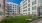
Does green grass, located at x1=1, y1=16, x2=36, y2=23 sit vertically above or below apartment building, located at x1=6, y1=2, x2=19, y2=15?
below

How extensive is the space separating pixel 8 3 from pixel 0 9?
0.24 meters

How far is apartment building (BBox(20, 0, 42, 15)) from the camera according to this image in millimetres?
2283

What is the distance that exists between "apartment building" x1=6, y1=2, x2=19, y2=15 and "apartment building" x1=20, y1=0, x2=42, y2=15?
13 cm

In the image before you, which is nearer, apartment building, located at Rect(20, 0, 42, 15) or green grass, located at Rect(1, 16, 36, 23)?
green grass, located at Rect(1, 16, 36, 23)

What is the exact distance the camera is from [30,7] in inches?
92.0

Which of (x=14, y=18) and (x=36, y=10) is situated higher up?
(x=36, y=10)

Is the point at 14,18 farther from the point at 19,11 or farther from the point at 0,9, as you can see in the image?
the point at 0,9

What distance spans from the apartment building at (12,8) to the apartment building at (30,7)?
127mm

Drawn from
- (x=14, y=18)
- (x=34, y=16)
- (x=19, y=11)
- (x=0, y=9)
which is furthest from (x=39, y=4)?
(x=0, y=9)

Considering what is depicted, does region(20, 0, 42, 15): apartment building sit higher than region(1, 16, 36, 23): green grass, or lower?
higher

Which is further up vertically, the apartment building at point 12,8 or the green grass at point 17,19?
the apartment building at point 12,8

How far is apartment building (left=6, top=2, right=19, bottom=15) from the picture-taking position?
2.24 m

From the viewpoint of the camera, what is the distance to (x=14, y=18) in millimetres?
2209

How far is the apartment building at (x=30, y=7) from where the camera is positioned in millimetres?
2283
